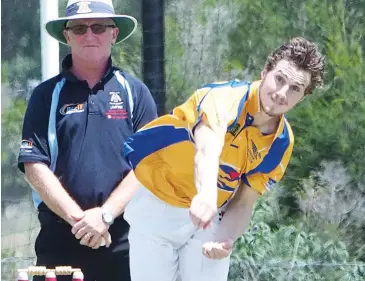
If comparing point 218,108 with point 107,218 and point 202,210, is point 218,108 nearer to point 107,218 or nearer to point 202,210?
point 202,210

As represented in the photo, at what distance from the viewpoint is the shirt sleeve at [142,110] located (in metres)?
4.87

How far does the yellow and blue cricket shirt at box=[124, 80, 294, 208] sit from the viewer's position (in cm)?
419

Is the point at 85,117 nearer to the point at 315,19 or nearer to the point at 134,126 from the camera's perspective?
the point at 134,126

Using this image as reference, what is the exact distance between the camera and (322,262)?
720 centimetres

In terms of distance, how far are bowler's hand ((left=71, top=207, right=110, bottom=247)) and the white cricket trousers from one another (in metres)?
0.16

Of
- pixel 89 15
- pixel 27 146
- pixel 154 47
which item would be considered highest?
pixel 89 15

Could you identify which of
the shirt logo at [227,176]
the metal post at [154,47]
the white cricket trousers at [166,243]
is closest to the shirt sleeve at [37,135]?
the white cricket trousers at [166,243]

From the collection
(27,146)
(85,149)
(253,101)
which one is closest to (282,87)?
(253,101)

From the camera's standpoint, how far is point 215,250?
4219mm

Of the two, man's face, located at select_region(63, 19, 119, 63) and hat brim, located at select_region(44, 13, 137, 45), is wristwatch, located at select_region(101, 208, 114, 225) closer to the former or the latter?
man's face, located at select_region(63, 19, 119, 63)

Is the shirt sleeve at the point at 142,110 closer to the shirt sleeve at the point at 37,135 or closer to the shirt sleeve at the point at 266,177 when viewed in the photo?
the shirt sleeve at the point at 37,135

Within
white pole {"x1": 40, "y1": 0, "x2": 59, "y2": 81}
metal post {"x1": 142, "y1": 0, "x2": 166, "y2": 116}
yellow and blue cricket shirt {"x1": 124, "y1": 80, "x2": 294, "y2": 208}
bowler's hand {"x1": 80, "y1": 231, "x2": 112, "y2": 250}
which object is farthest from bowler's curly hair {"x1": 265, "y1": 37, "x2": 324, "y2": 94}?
metal post {"x1": 142, "y1": 0, "x2": 166, "y2": 116}

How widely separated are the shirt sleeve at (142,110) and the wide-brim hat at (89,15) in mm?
352

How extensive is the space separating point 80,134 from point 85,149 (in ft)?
0.23
